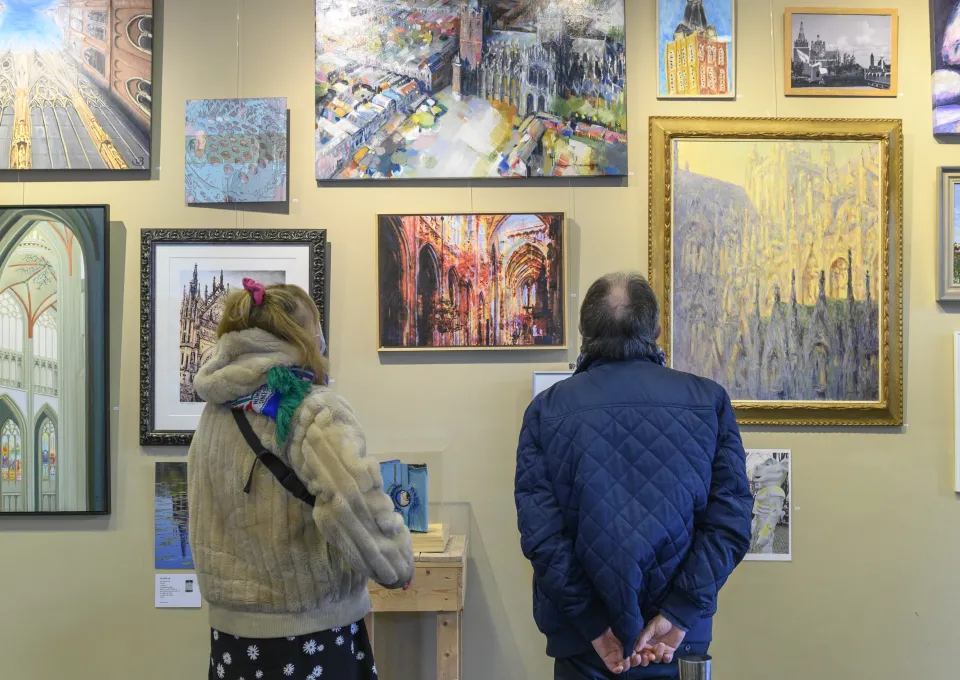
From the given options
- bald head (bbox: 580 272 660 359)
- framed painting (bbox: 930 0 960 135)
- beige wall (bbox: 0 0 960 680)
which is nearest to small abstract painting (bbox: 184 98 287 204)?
beige wall (bbox: 0 0 960 680)

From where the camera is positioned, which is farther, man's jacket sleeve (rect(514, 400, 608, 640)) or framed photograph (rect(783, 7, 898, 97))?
framed photograph (rect(783, 7, 898, 97))

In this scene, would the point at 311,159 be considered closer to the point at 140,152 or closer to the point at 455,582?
the point at 140,152

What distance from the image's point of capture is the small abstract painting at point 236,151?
9.64 feet

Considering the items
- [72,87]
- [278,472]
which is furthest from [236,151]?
[278,472]

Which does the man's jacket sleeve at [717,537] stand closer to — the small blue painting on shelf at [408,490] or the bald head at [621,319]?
the bald head at [621,319]

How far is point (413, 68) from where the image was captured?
9.68ft

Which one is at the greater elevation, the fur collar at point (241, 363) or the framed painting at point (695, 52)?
the framed painting at point (695, 52)

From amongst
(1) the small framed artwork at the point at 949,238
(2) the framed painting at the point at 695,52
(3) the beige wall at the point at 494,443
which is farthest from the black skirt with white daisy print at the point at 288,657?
(1) the small framed artwork at the point at 949,238

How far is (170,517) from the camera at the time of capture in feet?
9.59

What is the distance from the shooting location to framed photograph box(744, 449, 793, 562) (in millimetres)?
2922

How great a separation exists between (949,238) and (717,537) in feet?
5.96

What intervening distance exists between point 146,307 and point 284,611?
155 centimetres

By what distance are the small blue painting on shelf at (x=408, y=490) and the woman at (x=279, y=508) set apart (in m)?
0.84

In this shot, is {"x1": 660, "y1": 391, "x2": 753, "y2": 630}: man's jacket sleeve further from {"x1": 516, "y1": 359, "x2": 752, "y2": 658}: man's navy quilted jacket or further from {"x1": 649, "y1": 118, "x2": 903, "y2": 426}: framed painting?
{"x1": 649, "y1": 118, "x2": 903, "y2": 426}: framed painting
